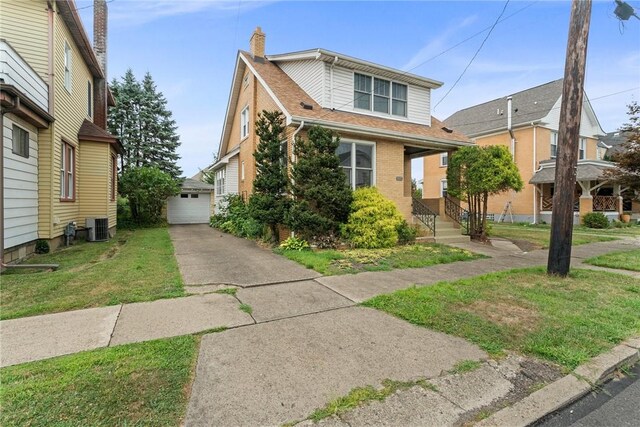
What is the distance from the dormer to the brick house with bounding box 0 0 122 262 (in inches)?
289

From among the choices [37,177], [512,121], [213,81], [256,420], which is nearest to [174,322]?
[256,420]

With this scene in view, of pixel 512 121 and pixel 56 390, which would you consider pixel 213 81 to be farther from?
pixel 512 121

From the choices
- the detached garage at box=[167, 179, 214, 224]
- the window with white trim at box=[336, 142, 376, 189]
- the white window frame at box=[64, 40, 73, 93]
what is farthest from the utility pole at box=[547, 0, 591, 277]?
the detached garage at box=[167, 179, 214, 224]

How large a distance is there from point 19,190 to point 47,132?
214cm

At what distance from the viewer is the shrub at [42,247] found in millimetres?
8180

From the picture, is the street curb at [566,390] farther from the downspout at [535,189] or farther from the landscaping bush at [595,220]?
the downspout at [535,189]

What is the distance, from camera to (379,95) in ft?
40.3

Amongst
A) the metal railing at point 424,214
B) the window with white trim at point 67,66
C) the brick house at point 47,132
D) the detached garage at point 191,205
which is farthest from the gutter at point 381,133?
the detached garage at point 191,205

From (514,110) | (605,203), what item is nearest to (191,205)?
(514,110)

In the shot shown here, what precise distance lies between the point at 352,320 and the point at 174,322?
227 cm

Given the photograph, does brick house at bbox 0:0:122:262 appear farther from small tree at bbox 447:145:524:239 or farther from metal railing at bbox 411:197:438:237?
small tree at bbox 447:145:524:239

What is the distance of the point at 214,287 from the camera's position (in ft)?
18.0

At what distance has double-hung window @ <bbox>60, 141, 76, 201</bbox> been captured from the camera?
31.8 feet

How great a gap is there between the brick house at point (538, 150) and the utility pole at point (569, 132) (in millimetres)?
13925
